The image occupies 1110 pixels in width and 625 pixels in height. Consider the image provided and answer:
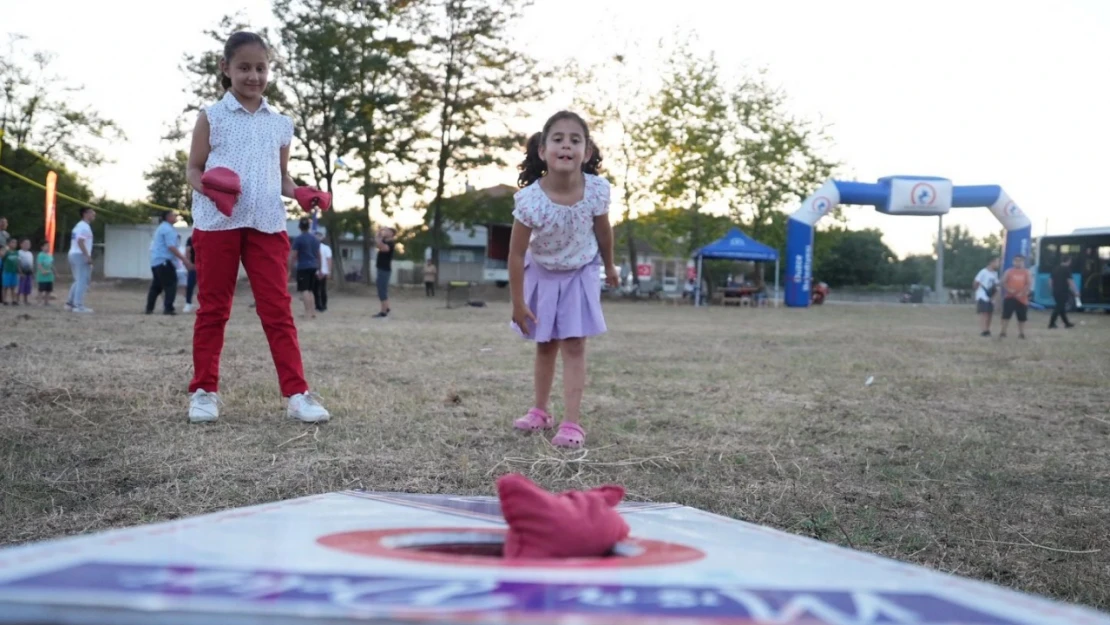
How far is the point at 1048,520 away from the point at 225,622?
95.5 inches

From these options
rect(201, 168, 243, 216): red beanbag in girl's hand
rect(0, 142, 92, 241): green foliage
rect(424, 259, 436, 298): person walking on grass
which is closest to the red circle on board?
rect(201, 168, 243, 216): red beanbag in girl's hand

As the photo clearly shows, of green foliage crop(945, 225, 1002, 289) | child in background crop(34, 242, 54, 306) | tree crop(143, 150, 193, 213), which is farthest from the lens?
green foliage crop(945, 225, 1002, 289)

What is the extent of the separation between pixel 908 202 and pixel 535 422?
2288cm

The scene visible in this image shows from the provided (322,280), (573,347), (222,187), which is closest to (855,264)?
(322,280)

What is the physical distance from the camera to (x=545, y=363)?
3.79 m

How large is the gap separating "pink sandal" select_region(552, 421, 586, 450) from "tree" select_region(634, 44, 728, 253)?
26.5 m

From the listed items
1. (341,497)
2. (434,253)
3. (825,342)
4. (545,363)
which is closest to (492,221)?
(434,253)

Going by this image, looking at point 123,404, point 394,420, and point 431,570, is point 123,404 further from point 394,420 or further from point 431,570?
point 431,570

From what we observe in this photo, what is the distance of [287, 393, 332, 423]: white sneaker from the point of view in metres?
3.54

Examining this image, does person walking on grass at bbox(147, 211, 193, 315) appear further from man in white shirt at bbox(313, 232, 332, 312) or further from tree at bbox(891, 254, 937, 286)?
tree at bbox(891, 254, 937, 286)

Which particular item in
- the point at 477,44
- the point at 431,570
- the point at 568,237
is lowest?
the point at 431,570

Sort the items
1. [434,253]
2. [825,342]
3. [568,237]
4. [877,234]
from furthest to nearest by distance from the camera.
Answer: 1. [877,234]
2. [434,253]
3. [825,342]
4. [568,237]

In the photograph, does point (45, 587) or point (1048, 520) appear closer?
point (45, 587)

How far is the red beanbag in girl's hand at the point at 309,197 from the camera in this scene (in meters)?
3.75
